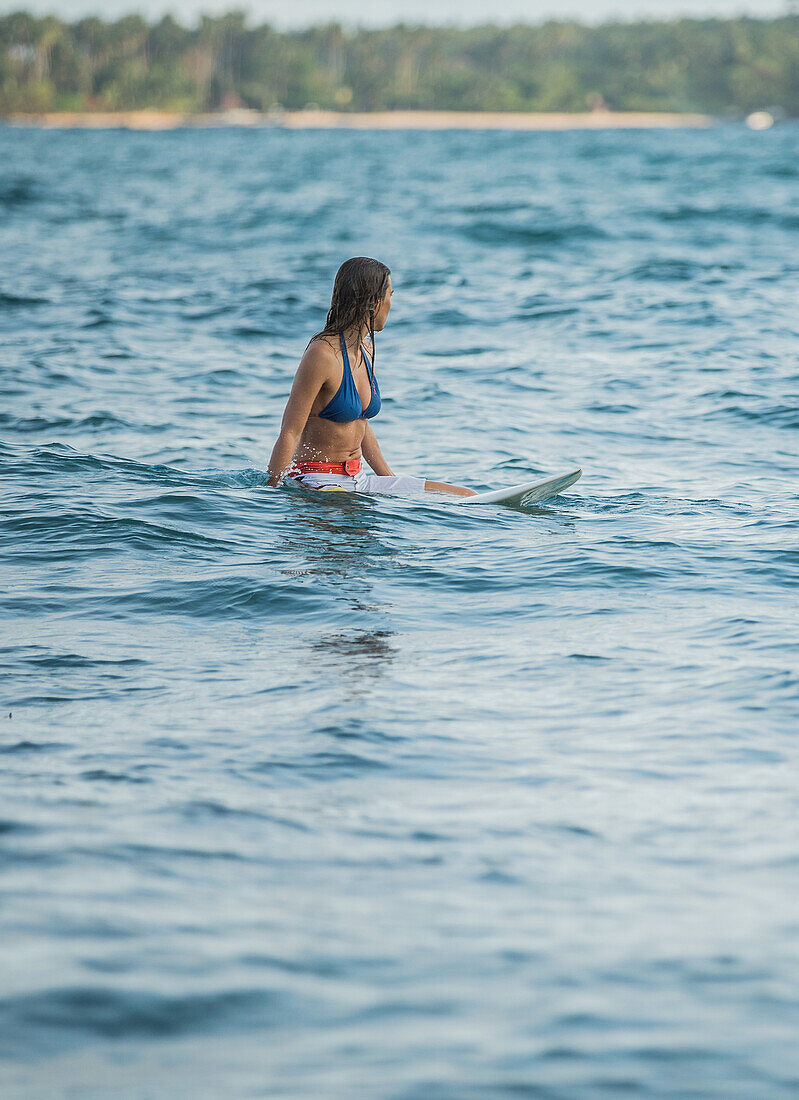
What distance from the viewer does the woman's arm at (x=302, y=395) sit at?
25.8 ft

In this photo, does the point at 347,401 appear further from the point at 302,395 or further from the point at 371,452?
the point at 371,452

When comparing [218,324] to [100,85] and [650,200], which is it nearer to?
[650,200]

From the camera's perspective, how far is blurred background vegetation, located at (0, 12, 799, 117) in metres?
174

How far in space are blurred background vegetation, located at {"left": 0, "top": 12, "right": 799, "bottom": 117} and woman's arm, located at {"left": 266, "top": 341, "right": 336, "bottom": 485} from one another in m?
176

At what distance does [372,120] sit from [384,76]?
24.1 metres

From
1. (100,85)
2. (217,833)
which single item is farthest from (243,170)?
(100,85)

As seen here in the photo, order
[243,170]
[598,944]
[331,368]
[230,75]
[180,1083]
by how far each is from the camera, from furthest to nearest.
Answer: [230,75] < [243,170] < [331,368] < [598,944] < [180,1083]

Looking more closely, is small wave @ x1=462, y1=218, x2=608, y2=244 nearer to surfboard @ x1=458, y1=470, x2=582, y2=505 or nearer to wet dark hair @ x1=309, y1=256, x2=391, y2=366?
surfboard @ x1=458, y1=470, x2=582, y2=505

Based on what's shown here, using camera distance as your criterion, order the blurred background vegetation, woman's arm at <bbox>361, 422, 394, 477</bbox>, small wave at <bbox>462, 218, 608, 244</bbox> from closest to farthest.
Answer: woman's arm at <bbox>361, 422, 394, 477</bbox> → small wave at <bbox>462, 218, 608, 244</bbox> → the blurred background vegetation

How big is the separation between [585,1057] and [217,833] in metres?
1.55

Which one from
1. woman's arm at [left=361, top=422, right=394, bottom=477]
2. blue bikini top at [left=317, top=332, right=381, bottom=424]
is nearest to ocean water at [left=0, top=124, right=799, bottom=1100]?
woman's arm at [left=361, top=422, right=394, bottom=477]

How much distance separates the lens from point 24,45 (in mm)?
191375

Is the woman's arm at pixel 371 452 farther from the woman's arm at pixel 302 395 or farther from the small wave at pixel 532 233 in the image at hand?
the small wave at pixel 532 233

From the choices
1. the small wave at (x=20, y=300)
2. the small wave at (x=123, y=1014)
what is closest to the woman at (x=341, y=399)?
the small wave at (x=123, y=1014)
